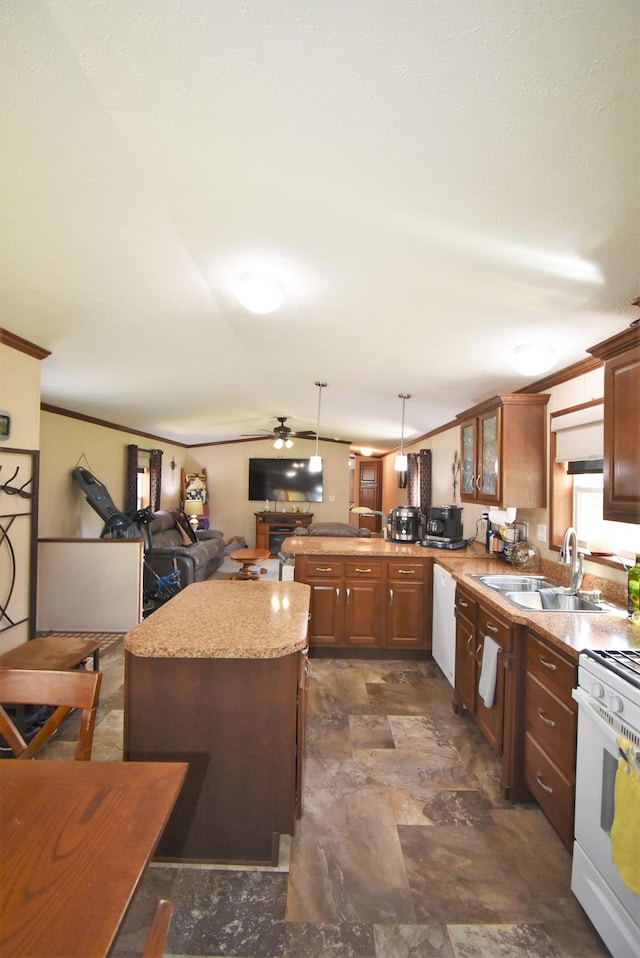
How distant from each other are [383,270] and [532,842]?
2453 mm

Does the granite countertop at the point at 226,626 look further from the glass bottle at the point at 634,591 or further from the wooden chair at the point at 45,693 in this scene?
the glass bottle at the point at 634,591

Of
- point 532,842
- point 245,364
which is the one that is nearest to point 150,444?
point 245,364

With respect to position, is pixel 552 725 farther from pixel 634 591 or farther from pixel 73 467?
pixel 73 467

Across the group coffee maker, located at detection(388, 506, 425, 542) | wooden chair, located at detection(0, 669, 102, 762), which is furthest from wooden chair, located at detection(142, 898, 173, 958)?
coffee maker, located at detection(388, 506, 425, 542)

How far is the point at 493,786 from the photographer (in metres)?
2.08

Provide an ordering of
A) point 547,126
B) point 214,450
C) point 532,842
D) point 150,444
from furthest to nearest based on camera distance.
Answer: point 214,450, point 150,444, point 532,842, point 547,126

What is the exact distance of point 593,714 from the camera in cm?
141

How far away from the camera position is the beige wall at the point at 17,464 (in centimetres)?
262

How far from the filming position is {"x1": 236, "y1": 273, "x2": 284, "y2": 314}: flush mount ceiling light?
6.26 ft

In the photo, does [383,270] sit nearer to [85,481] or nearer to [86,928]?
[86,928]

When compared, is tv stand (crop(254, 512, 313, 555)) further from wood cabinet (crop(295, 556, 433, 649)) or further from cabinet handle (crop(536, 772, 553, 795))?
cabinet handle (crop(536, 772, 553, 795))

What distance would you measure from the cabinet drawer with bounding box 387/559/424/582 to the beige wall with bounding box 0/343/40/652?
2.63 m

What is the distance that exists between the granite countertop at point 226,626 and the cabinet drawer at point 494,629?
97cm

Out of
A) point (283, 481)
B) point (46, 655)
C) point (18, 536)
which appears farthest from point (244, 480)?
point (46, 655)
